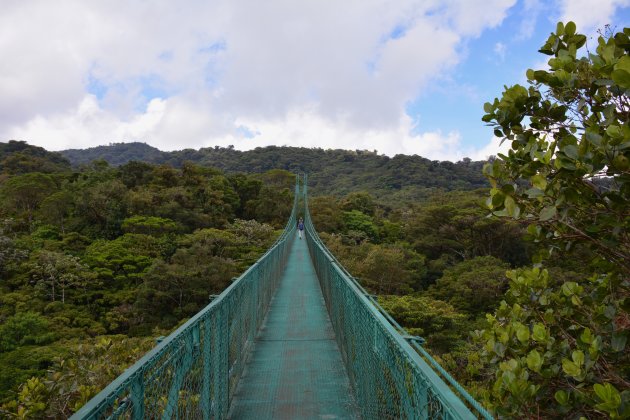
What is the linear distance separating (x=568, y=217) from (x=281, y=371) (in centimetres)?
294

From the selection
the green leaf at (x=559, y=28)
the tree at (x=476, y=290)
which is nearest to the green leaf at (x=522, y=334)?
the green leaf at (x=559, y=28)

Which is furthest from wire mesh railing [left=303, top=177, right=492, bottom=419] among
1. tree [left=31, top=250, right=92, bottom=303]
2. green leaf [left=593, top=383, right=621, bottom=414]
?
tree [left=31, top=250, right=92, bottom=303]

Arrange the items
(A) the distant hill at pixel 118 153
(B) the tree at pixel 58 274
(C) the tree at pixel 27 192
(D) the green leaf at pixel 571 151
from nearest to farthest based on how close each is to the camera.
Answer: (D) the green leaf at pixel 571 151 → (B) the tree at pixel 58 274 → (C) the tree at pixel 27 192 → (A) the distant hill at pixel 118 153

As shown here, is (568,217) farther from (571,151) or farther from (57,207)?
(57,207)

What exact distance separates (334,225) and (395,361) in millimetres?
26559

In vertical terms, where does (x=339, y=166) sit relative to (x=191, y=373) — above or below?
above

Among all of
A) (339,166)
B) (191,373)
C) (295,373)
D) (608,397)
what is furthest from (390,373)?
Answer: (339,166)

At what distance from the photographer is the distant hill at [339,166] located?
5794 cm

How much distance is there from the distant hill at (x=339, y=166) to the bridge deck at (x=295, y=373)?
147ft

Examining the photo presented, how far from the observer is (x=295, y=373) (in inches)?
141

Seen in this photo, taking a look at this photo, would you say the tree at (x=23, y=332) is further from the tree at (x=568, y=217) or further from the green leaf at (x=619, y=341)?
the green leaf at (x=619, y=341)

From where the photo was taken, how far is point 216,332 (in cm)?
261

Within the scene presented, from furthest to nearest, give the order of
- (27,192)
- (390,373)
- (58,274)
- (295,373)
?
(27,192), (58,274), (295,373), (390,373)

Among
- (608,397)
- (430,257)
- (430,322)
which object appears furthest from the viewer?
(430,257)
